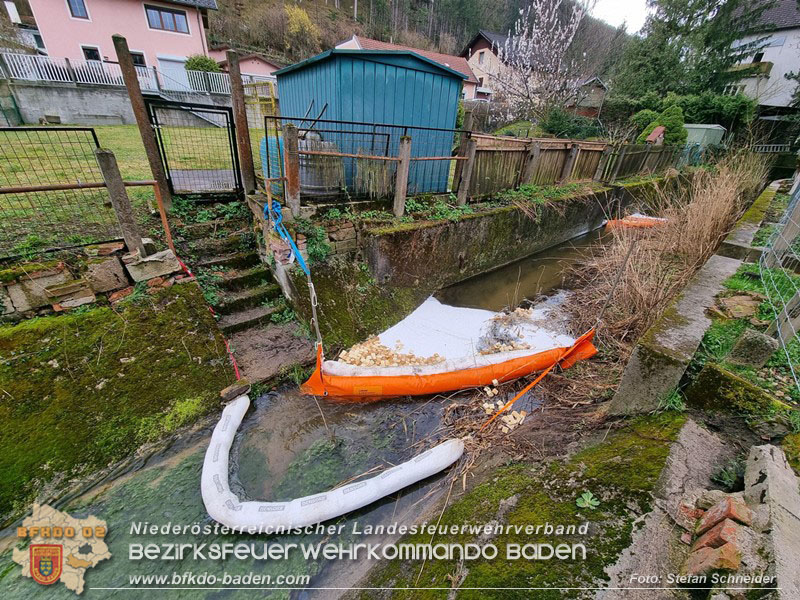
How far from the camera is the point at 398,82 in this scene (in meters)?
5.67

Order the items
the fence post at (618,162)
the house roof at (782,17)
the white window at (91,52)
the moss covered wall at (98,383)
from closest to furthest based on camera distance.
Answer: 1. the moss covered wall at (98,383)
2. the fence post at (618,162)
3. the white window at (91,52)
4. the house roof at (782,17)

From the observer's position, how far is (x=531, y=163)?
25.9 ft

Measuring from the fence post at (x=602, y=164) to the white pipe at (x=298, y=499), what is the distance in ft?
34.5

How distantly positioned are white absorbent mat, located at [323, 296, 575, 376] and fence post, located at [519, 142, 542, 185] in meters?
3.63

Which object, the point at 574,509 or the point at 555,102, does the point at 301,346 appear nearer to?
the point at 574,509

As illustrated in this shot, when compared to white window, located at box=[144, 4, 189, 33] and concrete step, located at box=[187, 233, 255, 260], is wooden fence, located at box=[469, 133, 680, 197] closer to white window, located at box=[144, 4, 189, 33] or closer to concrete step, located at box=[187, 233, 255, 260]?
concrete step, located at box=[187, 233, 255, 260]

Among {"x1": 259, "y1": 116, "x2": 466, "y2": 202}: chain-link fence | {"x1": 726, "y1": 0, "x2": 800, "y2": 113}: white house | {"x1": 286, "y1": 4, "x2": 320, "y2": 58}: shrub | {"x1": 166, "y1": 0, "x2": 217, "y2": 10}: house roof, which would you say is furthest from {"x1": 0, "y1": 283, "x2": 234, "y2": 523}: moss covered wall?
{"x1": 286, "y1": 4, "x2": 320, "y2": 58}: shrub

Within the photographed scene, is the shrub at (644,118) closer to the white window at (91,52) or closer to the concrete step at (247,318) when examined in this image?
the concrete step at (247,318)

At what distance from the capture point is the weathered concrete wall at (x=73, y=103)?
11617 millimetres

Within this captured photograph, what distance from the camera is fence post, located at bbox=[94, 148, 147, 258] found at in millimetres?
3381

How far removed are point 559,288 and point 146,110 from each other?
25.5 ft

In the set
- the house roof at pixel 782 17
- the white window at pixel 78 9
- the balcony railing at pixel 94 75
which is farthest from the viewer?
the house roof at pixel 782 17

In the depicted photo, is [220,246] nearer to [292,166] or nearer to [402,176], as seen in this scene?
[292,166]

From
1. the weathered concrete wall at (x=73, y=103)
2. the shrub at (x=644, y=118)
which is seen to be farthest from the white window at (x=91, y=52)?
the shrub at (x=644, y=118)
